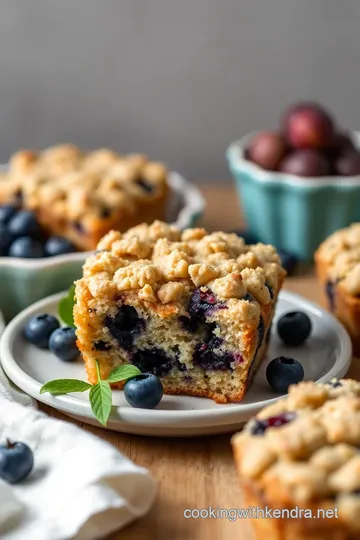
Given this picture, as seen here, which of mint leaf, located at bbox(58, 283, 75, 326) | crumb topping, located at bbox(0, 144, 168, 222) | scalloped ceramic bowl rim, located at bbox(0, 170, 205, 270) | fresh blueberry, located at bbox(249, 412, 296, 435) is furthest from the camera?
crumb topping, located at bbox(0, 144, 168, 222)

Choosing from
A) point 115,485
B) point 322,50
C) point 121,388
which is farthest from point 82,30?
point 115,485

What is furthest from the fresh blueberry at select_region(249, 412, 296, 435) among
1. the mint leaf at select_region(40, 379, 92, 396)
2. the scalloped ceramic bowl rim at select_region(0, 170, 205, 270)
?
the scalloped ceramic bowl rim at select_region(0, 170, 205, 270)

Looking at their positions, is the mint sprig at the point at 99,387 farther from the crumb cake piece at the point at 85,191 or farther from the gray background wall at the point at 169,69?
the gray background wall at the point at 169,69

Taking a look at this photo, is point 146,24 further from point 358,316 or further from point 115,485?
point 115,485

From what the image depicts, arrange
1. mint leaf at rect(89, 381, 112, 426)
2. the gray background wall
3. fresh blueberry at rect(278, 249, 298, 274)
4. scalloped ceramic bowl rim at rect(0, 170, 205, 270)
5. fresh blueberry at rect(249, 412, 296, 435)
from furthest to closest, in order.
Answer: the gray background wall, fresh blueberry at rect(278, 249, 298, 274), scalloped ceramic bowl rim at rect(0, 170, 205, 270), mint leaf at rect(89, 381, 112, 426), fresh blueberry at rect(249, 412, 296, 435)

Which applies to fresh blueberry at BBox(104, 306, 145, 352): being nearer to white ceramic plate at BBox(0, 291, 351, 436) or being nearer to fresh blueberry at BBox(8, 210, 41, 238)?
white ceramic plate at BBox(0, 291, 351, 436)

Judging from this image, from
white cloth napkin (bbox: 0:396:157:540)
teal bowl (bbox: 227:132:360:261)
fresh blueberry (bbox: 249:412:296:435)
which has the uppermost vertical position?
fresh blueberry (bbox: 249:412:296:435)

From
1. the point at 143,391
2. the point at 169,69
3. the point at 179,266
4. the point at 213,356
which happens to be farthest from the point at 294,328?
the point at 169,69
